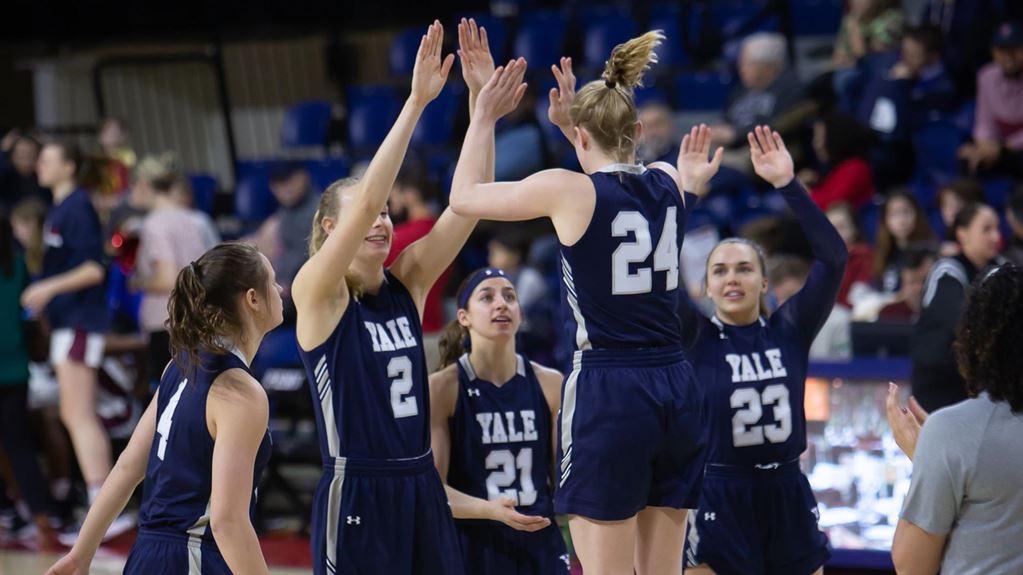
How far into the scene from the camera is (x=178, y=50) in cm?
1380

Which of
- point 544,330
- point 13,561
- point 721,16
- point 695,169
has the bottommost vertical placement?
point 13,561

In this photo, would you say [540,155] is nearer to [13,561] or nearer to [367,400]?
[13,561]

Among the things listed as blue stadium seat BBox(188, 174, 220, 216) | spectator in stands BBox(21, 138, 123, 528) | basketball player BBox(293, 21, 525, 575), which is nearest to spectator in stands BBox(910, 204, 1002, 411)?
basketball player BBox(293, 21, 525, 575)

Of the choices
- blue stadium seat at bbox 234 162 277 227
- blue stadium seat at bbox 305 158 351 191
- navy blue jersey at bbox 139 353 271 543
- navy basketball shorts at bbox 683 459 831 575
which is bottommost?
navy basketball shorts at bbox 683 459 831 575

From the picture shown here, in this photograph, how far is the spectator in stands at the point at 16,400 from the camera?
8523mm

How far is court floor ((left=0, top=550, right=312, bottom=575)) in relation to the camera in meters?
7.72

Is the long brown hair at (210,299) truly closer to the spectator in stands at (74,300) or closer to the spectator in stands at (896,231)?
the spectator in stands at (74,300)

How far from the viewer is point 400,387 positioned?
4293 millimetres

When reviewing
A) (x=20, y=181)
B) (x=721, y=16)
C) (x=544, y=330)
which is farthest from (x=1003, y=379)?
(x=20, y=181)

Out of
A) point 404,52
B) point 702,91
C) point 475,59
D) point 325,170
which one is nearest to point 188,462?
point 475,59

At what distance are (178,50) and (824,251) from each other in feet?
33.1

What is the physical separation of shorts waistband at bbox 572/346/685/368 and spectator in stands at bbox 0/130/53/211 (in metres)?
7.89

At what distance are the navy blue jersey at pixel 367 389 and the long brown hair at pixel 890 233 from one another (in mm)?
4657

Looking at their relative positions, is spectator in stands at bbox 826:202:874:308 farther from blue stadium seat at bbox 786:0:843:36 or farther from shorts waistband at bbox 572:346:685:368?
shorts waistband at bbox 572:346:685:368
